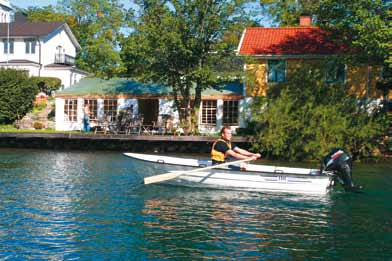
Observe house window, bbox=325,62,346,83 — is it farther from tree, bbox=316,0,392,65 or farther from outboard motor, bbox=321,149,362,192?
outboard motor, bbox=321,149,362,192

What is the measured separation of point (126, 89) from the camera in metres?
39.0

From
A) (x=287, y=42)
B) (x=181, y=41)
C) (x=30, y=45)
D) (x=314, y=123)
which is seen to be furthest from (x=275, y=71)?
(x=30, y=45)

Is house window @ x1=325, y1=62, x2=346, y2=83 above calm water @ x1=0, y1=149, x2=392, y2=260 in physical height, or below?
above

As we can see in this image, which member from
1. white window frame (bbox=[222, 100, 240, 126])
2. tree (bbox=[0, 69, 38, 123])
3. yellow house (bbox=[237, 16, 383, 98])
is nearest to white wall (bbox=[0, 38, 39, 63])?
tree (bbox=[0, 69, 38, 123])

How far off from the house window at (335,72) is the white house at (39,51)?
27595mm

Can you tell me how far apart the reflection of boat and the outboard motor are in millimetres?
256

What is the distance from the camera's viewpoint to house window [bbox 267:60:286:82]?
3588 cm

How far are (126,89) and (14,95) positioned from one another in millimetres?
8431

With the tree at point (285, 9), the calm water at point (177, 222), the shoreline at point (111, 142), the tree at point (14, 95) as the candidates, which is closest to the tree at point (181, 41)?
the shoreline at point (111, 142)

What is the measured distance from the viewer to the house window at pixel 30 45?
56500 millimetres

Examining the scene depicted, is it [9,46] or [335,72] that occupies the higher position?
[9,46]

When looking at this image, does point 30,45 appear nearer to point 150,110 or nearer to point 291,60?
point 150,110

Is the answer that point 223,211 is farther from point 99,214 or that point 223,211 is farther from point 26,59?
point 26,59

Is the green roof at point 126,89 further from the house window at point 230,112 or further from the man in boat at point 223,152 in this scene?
the man in boat at point 223,152
